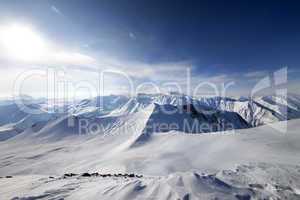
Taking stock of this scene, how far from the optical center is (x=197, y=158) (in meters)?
12.9

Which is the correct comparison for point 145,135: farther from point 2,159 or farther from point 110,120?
point 110,120

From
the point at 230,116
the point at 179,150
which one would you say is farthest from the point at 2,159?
the point at 230,116

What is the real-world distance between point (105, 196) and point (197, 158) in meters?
8.77

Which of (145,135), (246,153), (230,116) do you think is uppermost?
(246,153)

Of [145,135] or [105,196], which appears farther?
[145,135]

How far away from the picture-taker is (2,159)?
26906 millimetres

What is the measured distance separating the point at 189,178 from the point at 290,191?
340 centimetres

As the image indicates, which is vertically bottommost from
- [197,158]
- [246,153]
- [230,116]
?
[230,116]

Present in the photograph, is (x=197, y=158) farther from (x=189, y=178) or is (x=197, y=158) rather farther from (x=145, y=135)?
(x=145, y=135)

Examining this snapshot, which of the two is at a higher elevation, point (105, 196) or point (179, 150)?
point (105, 196)

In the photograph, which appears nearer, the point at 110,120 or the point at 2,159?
the point at 2,159

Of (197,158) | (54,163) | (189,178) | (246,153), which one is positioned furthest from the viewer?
(54,163)

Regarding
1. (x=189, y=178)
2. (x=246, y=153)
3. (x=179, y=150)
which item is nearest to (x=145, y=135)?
(x=179, y=150)

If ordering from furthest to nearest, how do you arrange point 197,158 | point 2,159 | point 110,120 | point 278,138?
point 110,120 < point 2,159 < point 278,138 < point 197,158
